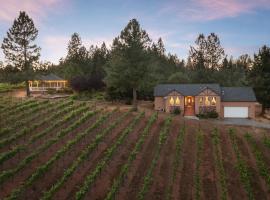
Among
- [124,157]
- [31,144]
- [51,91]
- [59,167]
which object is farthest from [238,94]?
[59,167]

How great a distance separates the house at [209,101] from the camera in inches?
1711

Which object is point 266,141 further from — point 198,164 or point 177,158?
point 177,158

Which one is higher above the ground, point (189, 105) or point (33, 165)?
point (189, 105)

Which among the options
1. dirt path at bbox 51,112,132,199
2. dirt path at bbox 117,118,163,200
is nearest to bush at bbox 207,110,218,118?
dirt path at bbox 117,118,163,200

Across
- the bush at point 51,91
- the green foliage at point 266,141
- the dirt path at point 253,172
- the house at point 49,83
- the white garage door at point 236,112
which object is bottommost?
the dirt path at point 253,172

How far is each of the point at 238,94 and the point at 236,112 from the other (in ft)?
8.67

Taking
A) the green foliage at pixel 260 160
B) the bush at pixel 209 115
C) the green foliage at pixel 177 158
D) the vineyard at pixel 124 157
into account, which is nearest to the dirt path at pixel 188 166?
the vineyard at pixel 124 157

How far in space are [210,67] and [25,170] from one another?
192 ft

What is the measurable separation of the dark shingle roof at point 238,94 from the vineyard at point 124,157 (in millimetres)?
10167

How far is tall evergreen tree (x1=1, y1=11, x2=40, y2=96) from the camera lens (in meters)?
46.2

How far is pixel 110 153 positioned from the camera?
2381cm

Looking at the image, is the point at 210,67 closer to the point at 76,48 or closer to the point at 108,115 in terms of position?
the point at 76,48

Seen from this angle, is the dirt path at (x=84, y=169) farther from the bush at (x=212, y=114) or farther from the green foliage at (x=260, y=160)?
the bush at (x=212, y=114)

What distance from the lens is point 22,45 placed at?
4669 cm
